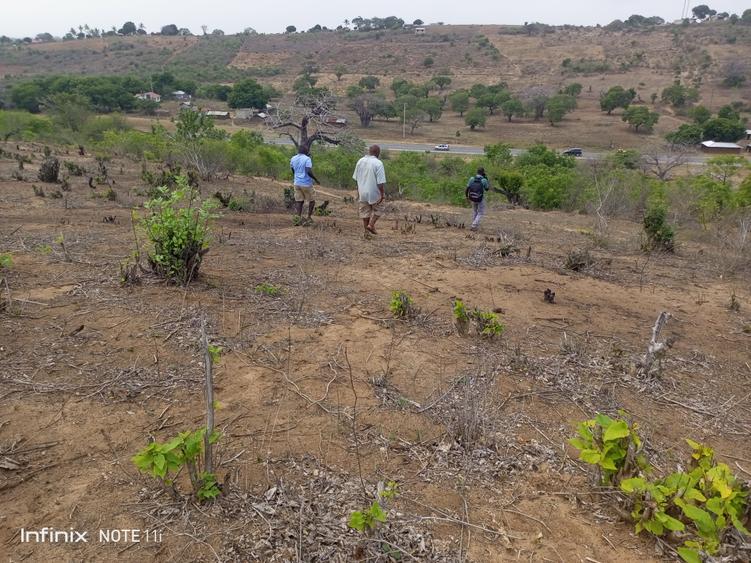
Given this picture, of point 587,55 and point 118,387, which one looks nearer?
point 118,387

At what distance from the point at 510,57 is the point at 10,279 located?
250 ft

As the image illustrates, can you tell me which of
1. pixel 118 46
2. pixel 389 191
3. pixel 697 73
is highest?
pixel 118 46

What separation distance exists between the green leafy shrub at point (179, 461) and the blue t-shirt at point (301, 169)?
5.51 meters

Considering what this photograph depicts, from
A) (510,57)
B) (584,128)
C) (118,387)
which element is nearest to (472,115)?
(584,128)

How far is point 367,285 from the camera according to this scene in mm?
5125

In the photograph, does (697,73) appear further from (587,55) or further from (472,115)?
(472,115)

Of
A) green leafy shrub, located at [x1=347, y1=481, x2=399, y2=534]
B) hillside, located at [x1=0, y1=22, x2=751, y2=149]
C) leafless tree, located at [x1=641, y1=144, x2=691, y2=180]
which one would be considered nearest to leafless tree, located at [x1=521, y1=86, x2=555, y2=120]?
hillside, located at [x1=0, y1=22, x2=751, y2=149]

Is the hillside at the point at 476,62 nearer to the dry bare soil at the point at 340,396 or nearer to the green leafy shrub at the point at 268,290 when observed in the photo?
the dry bare soil at the point at 340,396

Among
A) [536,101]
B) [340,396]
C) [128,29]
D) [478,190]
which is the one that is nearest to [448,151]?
[536,101]

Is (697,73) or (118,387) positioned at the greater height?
(697,73)

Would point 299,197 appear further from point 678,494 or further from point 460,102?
point 460,102

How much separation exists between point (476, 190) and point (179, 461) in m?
6.81

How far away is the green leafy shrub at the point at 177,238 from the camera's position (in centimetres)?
442

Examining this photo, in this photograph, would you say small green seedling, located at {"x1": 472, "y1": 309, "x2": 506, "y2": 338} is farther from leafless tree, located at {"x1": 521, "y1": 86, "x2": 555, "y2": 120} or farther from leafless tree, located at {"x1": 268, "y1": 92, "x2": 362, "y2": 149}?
leafless tree, located at {"x1": 521, "y1": 86, "x2": 555, "y2": 120}
